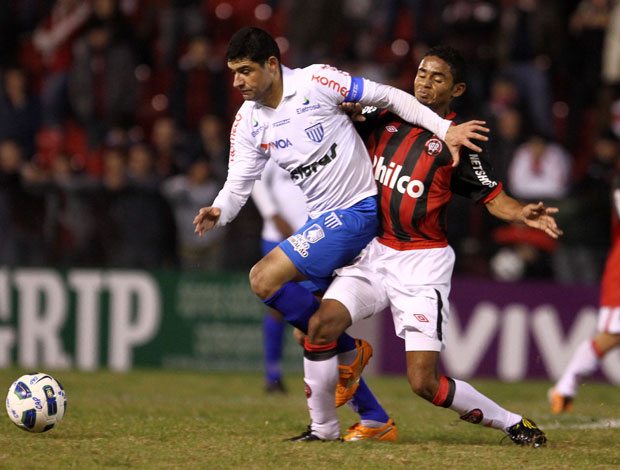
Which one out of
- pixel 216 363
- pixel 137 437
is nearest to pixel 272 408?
pixel 137 437

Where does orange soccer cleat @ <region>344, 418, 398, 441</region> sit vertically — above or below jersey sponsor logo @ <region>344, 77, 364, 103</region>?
below

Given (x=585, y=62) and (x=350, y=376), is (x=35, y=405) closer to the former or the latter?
(x=350, y=376)

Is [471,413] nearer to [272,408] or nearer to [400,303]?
[400,303]

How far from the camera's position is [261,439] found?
6.32 meters

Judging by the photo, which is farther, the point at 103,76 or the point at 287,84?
the point at 103,76

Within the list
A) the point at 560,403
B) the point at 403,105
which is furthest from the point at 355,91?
the point at 560,403

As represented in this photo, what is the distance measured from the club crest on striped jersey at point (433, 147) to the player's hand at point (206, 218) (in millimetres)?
1343

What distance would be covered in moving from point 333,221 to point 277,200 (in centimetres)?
353

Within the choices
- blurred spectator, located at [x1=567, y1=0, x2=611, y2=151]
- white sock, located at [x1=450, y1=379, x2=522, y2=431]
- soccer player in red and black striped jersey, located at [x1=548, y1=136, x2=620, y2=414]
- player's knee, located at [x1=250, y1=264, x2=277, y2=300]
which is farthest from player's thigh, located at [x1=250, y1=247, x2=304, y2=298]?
blurred spectator, located at [x1=567, y1=0, x2=611, y2=151]

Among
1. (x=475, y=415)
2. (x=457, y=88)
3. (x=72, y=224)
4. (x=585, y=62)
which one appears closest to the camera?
(x=475, y=415)

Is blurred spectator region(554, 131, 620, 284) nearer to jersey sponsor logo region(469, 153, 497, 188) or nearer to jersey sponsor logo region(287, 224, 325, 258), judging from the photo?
jersey sponsor logo region(469, 153, 497, 188)

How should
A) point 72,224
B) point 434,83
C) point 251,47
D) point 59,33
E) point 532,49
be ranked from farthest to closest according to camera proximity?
point 59,33 → point 532,49 → point 72,224 → point 434,83 → point 251,47

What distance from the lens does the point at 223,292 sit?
39.5 ft

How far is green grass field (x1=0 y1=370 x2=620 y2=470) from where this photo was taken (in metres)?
5.54
